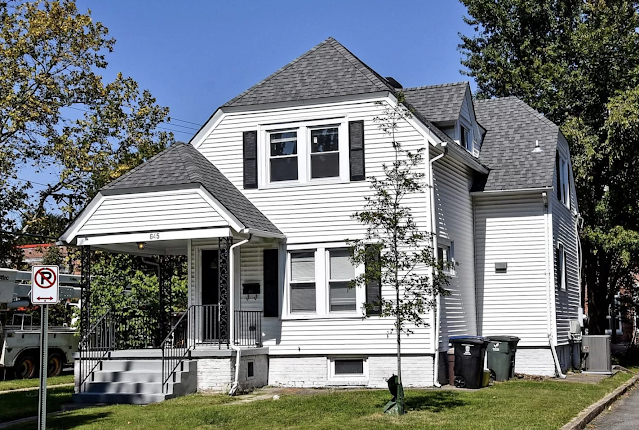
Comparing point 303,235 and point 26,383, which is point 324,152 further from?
point 26,383

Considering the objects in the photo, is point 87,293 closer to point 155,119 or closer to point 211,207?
point 211,207

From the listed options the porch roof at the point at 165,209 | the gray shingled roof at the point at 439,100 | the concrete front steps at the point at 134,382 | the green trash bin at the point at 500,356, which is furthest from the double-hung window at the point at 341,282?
the gray shingled roof at the point at 439,100

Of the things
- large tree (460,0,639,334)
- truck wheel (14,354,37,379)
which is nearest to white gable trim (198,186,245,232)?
truck wheel (14,354,37,379)

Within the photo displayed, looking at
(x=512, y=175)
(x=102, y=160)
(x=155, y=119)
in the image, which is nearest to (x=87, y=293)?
(x=512, y=175)

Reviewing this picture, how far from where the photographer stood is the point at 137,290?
79.6ft

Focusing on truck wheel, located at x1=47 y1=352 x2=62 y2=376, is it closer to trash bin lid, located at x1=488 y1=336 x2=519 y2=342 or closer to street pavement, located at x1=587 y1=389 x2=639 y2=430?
trash bin lid, located at x1=488 y1=336 x2=519 y2=342

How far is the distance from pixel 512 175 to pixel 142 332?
11.2 meters

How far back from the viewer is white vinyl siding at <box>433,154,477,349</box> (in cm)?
1897

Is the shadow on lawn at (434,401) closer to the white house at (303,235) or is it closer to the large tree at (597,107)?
the white house at (303,235)

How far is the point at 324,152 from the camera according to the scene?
1898 centimetres

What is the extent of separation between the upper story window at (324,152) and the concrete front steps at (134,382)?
5.33 meters

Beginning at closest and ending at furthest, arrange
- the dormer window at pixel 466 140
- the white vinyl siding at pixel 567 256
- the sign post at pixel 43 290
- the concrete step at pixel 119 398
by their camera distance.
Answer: the sign post at pixel 43 290
the concrete step at pixel 119 398
the dormer window at pixel 466 140
the white vinyl siding at pixel 567 256

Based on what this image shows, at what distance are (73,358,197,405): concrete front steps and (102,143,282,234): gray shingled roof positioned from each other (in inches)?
136

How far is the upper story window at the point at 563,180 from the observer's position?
23750mm
